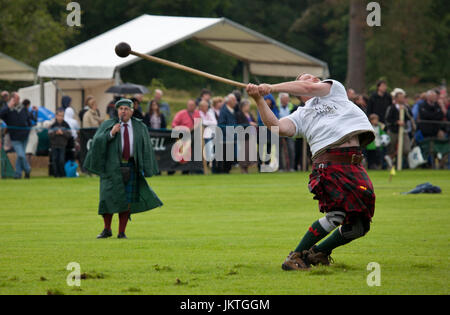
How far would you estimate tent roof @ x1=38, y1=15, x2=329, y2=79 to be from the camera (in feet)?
73.7

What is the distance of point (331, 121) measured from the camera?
7336 millimetres

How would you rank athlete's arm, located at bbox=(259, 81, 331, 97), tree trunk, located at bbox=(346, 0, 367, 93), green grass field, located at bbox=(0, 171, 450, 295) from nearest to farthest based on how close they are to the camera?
1. green grass field, located at bbox=(0, 171, 450, 295)
2. athlete's arm, located at bbox=(259, 81, 331, 97)
3. tree trunk, located at bbox=(346, 0, 367, 93)

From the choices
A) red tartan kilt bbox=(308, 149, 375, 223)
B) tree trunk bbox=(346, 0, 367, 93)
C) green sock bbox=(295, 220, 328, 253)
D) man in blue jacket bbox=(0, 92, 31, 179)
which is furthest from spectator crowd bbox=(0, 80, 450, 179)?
tree trunk bbox=(346, 0, 367, 93)

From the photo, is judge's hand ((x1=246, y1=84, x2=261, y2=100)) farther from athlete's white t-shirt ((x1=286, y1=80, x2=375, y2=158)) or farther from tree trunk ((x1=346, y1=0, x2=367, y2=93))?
tree trunk ((x1=346, y1=0, x2=367, y2=93))

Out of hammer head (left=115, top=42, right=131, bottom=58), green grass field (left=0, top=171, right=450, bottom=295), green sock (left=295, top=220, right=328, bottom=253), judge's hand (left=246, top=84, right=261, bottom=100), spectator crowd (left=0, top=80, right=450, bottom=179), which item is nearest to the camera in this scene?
green grass field (left=0, top=171, right=450, bottom=295)

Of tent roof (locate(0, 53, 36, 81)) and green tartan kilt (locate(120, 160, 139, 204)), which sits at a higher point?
tent roof (locate(0, 53, 36, 81))

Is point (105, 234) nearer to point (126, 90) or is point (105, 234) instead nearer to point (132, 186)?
point (132, 186)

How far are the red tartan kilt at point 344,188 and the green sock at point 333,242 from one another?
0.57 ft

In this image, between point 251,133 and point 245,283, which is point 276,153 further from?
point 245,283

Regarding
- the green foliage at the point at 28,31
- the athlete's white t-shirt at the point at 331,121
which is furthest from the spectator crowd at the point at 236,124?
the green foliage at the point at 28,31

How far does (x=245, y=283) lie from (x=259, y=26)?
2223 inches

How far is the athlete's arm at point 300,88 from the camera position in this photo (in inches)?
281

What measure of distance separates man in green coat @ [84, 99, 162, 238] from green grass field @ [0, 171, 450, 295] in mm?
389

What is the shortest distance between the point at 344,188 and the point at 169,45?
16135 mm
